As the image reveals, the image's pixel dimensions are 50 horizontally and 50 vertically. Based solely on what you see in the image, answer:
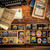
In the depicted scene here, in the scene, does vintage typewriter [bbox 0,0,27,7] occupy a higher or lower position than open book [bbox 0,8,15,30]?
higher

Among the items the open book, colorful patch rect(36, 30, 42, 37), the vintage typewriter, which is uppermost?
the vintage typewriter

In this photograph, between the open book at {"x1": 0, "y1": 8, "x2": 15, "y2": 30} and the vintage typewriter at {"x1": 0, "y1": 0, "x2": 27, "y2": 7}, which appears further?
the vintage typewriter at {"x1": 0, "y1": 0, "x2": 27, "y2": 7}

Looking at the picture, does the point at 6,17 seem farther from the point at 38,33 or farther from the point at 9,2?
the point at 38,33

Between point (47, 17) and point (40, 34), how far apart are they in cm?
116

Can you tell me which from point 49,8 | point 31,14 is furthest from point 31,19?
point 49,8

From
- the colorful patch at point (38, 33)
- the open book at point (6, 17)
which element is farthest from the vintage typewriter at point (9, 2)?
the colorful patch at point (38, 33)

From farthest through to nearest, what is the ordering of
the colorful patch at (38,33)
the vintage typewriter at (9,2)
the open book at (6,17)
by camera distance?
1. the colorful patch at (38,33)
2. the vintage typewriter at (9,2)
3. the open book at (6,17)

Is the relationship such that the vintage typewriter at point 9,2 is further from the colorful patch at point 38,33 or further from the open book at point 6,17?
the colorful patch at point 38,33

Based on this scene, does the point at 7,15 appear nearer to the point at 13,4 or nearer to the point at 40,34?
the point at 13,4

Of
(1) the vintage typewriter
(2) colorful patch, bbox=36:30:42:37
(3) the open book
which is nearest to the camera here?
(3) the open book

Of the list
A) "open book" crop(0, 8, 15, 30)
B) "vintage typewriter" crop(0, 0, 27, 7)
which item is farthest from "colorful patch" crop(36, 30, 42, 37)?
"open book" crop(0, 8, 15, 30)

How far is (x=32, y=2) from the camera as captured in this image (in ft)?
6.61

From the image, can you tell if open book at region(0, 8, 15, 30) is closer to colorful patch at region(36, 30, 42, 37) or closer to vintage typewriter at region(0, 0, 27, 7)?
vintage typewriter at region(0, 0, 27, 7)

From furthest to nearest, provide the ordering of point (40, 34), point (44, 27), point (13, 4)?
point (44, 27)
point (40, 34)
point (13, 4)
